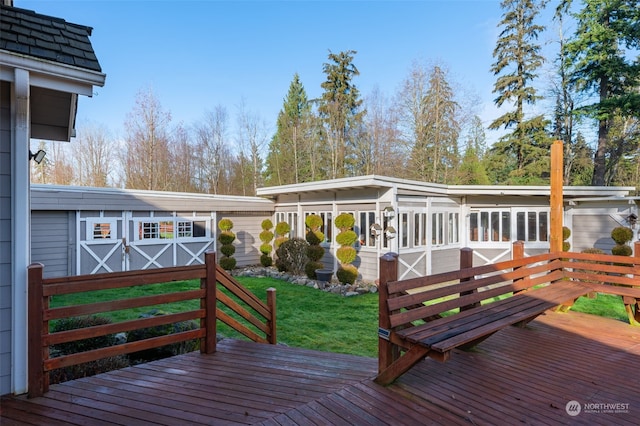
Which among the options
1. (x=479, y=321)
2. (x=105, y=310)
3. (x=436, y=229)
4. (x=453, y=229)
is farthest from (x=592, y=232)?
(x=105, y=310)

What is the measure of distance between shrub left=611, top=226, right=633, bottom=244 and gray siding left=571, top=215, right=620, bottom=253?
1.75 feet

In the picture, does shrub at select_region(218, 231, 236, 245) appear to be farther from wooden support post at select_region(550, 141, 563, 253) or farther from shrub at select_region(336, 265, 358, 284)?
wooden support post at select_region(550, 141, 563, 253)

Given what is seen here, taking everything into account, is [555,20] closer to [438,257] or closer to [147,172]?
[438,257]

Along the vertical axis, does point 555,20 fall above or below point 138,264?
above

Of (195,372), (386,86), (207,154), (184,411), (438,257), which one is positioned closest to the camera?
(184,411)

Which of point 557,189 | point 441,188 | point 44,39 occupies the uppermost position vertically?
point 44,39

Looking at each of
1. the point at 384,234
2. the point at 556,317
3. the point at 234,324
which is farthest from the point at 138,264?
the point at 556,317

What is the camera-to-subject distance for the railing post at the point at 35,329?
2602 millimetres

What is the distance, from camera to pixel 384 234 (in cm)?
900

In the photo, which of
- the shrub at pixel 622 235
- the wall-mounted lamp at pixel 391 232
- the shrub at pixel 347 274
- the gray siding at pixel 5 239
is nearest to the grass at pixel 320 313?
the shrub at pixel 347 274

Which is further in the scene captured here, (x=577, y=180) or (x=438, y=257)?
(x=577, y=180)

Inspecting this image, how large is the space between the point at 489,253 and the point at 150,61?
16827 mm

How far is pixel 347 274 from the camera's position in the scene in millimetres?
9078

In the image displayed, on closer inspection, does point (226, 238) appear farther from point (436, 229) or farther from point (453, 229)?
point (453, 229)
